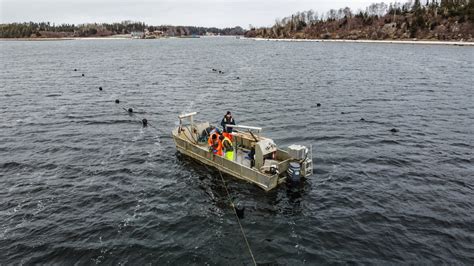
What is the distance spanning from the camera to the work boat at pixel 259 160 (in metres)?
22.8

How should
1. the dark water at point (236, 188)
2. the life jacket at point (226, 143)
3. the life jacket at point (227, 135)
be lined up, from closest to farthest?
1. the dark water at point (236, 188)
2. the life jacket at point (226, 143)
3. the life jacket at point (227, 135)

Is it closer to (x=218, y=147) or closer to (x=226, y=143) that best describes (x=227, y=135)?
(x=226, y=143)

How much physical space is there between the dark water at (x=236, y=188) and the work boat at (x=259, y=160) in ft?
2.88

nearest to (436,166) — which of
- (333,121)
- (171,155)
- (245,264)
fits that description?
(333,121)

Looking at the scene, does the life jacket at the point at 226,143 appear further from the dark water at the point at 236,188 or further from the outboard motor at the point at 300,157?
the outboard motor at the point at 300,157

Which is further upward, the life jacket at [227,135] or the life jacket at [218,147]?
the life jacket at [227,135]

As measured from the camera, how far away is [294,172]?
2272 cm

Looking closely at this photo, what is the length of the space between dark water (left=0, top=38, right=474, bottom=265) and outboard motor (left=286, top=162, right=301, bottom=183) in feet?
2.81

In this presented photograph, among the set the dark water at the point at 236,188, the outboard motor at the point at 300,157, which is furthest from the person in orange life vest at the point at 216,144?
the outboard motor at the point at 300,157

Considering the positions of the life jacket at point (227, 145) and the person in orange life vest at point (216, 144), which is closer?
the person in orange life vest at point (216, 144)

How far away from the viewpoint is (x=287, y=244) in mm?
17547

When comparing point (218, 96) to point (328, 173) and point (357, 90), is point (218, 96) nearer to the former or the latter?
point (357, 90)

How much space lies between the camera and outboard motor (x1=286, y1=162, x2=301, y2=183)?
895 inches

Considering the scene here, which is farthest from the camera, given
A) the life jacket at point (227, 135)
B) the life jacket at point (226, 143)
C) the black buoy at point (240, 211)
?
the life jacket at point (227, 135)
